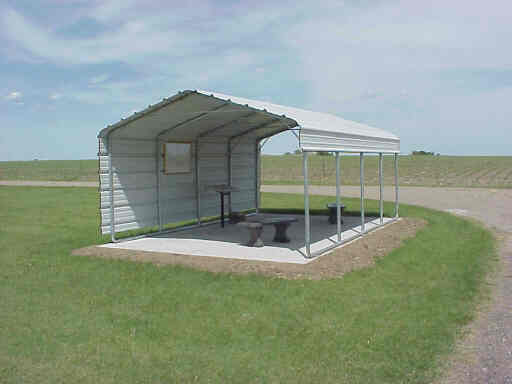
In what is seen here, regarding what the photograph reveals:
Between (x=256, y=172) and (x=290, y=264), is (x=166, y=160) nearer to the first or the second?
(x=256, y=172)

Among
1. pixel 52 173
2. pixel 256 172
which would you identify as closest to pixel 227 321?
pixel 256 172

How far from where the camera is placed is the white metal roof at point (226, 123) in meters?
8.77

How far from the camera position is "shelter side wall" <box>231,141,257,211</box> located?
1445cm

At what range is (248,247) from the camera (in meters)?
9.74

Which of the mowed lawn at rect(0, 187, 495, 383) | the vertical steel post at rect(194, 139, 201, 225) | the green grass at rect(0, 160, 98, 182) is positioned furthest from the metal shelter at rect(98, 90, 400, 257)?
the green grass at rect(0, 160, 98, 182)

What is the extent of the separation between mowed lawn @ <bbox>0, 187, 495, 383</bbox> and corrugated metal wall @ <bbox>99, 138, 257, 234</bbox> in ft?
6.08

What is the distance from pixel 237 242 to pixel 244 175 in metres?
4.78

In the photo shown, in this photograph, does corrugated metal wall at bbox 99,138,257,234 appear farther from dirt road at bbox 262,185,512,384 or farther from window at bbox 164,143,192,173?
dirt road at bbox 262,185,512,384

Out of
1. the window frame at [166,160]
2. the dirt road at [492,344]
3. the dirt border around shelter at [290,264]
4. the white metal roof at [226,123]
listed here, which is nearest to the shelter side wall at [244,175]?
the white metal roof at [226,123]

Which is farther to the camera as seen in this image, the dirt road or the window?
the window

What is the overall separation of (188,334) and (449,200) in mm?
16784

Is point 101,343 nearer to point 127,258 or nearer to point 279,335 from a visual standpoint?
point 279,335

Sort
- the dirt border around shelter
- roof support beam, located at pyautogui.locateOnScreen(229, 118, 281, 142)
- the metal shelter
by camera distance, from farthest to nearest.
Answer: roof support beam, located at pyautogui.locateOnScreen(229, 118, 281, 142) < the metal shelter < the dirt border around shelter

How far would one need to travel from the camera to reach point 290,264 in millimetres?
8055
